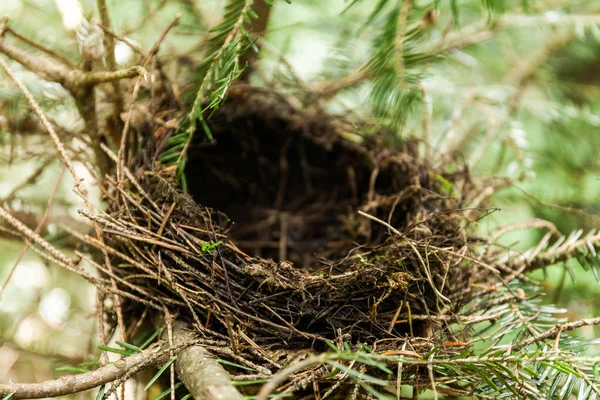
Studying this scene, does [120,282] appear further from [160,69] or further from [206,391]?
[160,69]

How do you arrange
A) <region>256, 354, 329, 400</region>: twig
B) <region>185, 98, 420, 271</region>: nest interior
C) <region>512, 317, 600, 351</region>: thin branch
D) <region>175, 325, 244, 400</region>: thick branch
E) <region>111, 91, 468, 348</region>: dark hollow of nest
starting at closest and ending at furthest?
<region>256, 354, 329, 400</region>: twig, <region>175, 325, 244, 400</region>: thick branch, <region>512, 317, 600, 351</region>: thin branch, <region>111, 91, 468, 348</region>: dark hollow of nest, <region>185, 98, 420, 271</region>: nest interior

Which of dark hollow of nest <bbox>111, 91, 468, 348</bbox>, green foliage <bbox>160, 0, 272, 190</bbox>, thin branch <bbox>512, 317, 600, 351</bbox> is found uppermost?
green foliage <bbox>160, 0, 272, 190</bbox>

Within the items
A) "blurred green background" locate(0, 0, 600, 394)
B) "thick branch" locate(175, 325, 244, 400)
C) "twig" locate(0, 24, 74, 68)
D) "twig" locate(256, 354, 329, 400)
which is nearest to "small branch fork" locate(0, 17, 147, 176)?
"twig" locate(0, 24, 74, 68)

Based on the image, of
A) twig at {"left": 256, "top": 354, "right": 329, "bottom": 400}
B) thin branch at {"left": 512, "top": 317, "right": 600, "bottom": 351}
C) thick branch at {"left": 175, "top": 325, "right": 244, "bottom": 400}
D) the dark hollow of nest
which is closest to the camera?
twig at {"left": 256, "top": 354, "right": 329, "bottom": 400}

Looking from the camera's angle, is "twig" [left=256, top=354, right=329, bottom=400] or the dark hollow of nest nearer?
"twig" [left=256, top=354, right=329, bottom=400]

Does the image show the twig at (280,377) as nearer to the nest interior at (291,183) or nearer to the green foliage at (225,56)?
the green foliage at (225,56)

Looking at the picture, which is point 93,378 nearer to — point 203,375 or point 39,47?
point 203,375

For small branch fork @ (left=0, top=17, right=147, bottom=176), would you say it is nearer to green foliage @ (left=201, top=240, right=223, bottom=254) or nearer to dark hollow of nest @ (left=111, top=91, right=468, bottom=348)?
dark hollow of nest @ (left=111, top=91, right=468, bottom=348)

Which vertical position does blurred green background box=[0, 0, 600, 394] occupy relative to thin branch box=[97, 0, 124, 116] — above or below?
below

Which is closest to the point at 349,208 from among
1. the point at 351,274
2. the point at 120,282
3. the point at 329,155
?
the point at 329,155

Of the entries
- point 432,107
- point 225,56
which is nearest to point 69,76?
point 225,56
